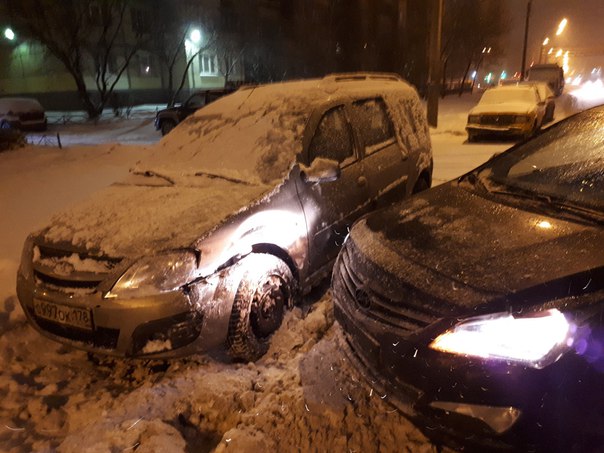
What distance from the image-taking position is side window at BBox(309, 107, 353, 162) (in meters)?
3.94

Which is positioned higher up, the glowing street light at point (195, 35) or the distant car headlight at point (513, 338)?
the glowing street light at point (195, 35)

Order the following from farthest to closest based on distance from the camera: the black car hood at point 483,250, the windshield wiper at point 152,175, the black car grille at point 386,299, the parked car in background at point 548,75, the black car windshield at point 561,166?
the parked car in background at point 548,75 < the windshield wiper at point 152,175 < the black car windshield at point 561,166 < the black car grille at point 386,299 < the black car hood at point 483,250

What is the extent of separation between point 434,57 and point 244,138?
42.2ft

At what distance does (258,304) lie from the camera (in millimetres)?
3246

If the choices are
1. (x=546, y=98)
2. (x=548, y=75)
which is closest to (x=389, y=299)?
(x=546, y=98)

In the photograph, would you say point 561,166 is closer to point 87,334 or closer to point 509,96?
point 87,334

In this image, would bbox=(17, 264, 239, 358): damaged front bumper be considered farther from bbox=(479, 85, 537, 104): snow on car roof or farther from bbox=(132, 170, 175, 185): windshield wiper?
bbox=(479, 85, 537, 104): snow on car roof

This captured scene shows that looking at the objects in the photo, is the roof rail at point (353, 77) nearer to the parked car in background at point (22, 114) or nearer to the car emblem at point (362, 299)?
the car emblem at point (362, 299)

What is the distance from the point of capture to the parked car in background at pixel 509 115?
41.9 feet

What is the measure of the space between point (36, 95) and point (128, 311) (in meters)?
35.6

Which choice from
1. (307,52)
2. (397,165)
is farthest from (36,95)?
(397,165)

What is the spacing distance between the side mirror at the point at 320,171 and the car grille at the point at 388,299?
109cm

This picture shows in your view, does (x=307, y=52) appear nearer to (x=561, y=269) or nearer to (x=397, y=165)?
(x=397, y=165)

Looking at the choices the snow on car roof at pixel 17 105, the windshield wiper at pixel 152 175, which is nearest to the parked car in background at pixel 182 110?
the snow on car roof at pixel 17 105
